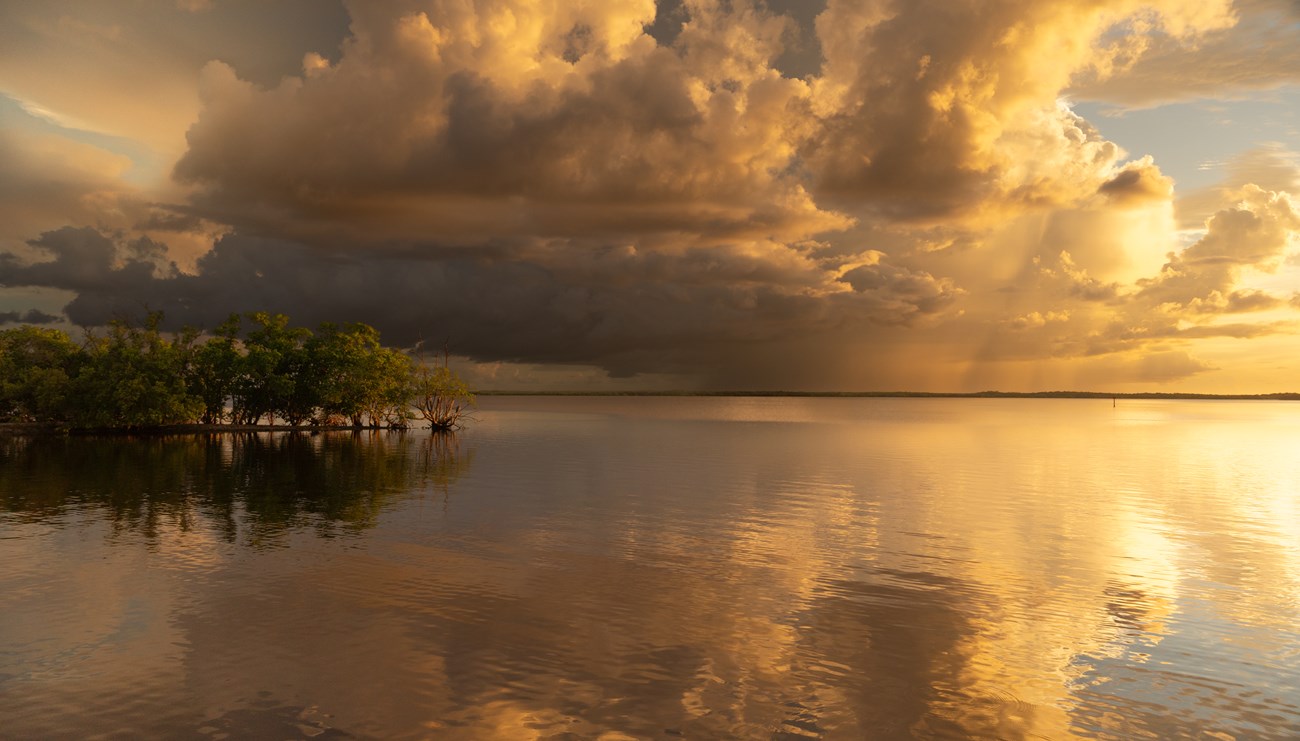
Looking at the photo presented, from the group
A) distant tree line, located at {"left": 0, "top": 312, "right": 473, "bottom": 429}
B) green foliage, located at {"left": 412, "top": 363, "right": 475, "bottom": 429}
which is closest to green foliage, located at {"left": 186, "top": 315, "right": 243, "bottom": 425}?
distant tree line, located at {"left": 0, "top": 312, "right": 473, "bottom": 429}

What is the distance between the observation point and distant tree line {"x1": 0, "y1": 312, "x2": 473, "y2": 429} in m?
94.1

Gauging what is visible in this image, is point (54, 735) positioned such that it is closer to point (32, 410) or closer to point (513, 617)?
point (513, 617)

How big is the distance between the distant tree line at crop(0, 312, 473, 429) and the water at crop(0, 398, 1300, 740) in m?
47.6

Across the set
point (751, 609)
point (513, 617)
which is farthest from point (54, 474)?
point (751, 609)

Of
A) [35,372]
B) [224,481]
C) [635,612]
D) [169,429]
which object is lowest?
[635,612]

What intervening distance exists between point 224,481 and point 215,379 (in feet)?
196

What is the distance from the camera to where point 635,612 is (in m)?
23.4

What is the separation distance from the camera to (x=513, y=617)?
2256cm

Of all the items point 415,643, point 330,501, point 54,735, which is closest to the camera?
point 54,735

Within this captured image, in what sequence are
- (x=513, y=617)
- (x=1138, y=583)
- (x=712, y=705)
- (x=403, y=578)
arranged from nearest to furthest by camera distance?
(x=712, y=705)
(x=513, y=617)
(x=403, y=578)
(x=1138, y=583)

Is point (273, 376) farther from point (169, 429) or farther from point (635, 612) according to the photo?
point (635, 612)

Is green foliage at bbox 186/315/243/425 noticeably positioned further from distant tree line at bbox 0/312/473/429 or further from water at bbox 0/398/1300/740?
water at bbox 0/398/1300/740

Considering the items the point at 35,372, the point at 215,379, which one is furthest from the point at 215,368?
the point at 35,372

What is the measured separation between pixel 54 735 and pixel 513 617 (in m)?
10.8
